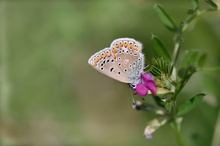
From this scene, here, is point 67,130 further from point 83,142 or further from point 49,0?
point 49,0

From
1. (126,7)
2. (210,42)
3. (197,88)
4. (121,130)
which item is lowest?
(121,130)

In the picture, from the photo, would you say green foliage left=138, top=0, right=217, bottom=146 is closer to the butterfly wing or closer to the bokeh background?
the butterfly wing

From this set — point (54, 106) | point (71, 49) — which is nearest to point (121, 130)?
point (54, 106)

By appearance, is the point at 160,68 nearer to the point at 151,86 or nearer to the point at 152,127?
the point at 151,86

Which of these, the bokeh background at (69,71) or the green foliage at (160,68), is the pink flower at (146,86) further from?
the bokeh background at (69,71)

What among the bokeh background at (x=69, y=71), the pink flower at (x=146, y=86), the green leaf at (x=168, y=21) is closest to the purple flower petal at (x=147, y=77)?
the pink flower at (x=146, y=86)

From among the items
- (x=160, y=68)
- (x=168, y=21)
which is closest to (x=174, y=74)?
(x=160, y=68)

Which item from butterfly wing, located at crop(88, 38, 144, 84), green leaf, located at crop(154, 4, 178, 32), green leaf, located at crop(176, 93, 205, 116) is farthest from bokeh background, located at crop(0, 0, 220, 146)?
butterfly wing, located at crop(88, 38, 144, 84)
